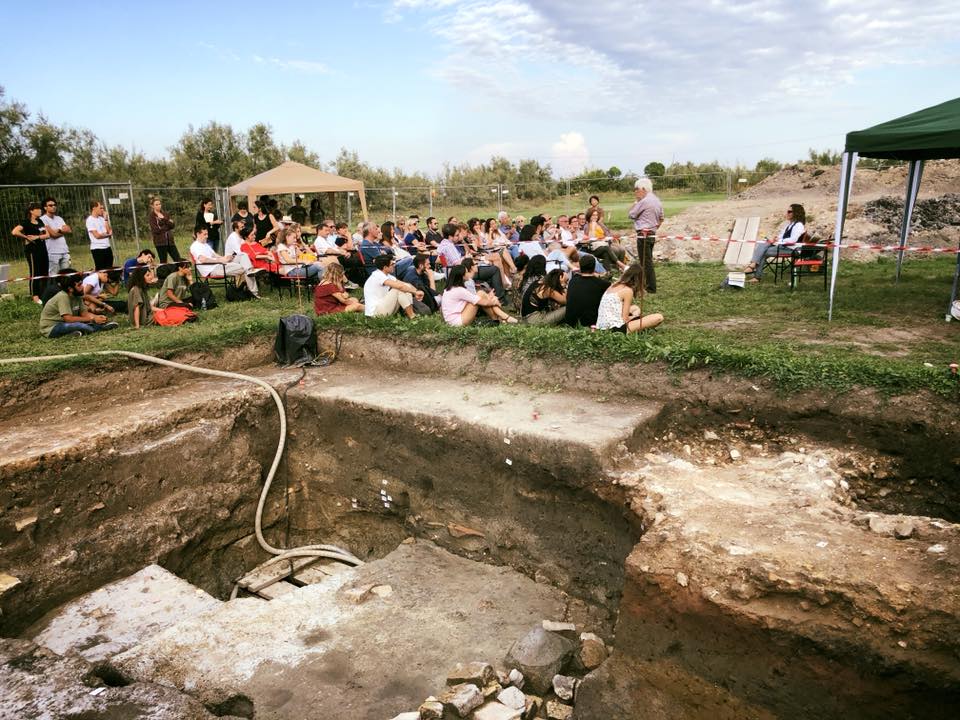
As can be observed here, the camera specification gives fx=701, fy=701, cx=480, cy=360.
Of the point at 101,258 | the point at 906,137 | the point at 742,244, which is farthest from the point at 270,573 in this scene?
the point at 742,244

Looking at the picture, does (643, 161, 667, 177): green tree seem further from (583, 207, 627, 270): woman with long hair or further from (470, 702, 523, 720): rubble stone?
(470, 702, 523, 720): rubble stone

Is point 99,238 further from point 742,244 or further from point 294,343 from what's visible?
point 742,244

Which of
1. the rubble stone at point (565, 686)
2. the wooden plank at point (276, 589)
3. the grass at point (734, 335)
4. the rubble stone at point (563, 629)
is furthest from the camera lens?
the wooden plank at point (276, 589)

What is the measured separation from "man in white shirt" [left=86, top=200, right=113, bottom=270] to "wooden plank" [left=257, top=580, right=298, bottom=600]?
790 centimetres

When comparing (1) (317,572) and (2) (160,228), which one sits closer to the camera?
(1) (317,572)

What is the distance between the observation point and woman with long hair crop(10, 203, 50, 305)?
37.6ft

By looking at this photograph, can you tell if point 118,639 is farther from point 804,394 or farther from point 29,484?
point 804,394

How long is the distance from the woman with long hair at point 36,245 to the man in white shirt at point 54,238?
7cm

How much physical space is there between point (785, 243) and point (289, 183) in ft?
31.9

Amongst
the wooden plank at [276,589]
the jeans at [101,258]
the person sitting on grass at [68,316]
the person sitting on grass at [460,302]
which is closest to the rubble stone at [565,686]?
the wooden plank at [276,589]

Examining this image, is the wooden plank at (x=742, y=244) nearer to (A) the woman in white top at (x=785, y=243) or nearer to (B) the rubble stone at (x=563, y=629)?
(A) the woman in white top at (x=785, y=243)

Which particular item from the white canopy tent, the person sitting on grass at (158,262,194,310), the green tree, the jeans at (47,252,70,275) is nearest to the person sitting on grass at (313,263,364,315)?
the person sitting on grass at (158,262,194,310)

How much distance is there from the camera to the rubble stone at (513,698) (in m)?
4.48

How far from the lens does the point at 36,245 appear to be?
11.6m
